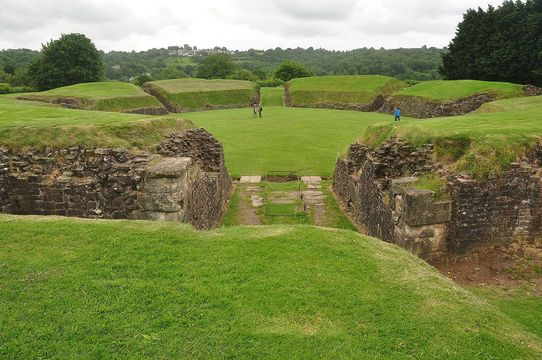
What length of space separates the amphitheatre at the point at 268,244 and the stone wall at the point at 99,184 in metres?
0.04

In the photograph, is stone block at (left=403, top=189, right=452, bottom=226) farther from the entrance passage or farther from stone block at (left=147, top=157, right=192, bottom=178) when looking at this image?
stone block at (left=147, top=157, right=192, bottom=178)

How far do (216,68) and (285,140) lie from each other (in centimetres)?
7457

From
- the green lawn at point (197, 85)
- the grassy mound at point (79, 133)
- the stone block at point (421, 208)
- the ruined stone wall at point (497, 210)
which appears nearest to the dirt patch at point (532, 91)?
the ruined stone wall at point (497, 210)

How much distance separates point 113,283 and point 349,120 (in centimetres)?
3177

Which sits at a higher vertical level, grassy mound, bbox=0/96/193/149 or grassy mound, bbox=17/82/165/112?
grassy mound, bbox=17/82/165/112

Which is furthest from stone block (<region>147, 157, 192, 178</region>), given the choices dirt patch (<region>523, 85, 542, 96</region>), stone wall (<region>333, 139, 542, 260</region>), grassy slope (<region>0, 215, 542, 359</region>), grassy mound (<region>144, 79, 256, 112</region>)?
grassy mound (<region>144, 79, 256, 112</region>)

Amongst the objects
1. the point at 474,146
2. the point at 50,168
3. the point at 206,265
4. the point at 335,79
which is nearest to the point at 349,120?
the point at 335,79

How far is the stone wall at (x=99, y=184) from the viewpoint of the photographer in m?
9.60

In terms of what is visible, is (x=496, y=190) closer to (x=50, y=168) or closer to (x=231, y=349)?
(x=231, y=349)

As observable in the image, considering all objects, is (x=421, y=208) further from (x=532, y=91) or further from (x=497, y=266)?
(x=532, y=91)

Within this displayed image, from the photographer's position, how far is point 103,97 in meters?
41.0

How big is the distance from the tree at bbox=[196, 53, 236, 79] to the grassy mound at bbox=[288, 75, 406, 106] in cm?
4167

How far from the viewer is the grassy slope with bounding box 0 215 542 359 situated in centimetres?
465

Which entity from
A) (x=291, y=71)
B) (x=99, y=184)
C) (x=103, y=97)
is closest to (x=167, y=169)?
(x=99, y=184)
